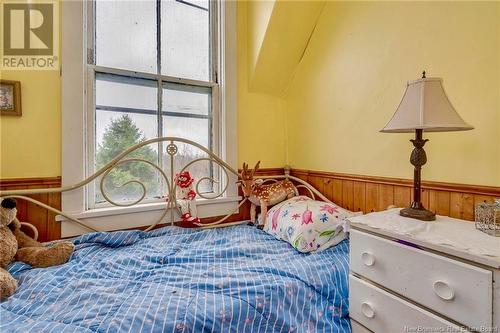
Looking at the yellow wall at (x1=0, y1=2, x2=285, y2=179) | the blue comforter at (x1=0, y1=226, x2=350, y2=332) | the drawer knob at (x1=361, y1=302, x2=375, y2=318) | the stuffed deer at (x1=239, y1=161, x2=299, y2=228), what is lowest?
the drawer knob at (x1=361, y1=302, x2=375, y2=318)

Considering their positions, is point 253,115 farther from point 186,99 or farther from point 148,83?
point 148,83

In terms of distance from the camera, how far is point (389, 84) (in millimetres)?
1457

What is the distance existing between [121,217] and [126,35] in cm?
115

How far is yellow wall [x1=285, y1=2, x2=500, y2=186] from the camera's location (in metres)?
1.12

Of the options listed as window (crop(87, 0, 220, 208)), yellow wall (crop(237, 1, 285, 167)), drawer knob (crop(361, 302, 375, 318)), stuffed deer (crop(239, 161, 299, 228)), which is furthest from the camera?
yellow wall (crop(237, 1, 285, 167))

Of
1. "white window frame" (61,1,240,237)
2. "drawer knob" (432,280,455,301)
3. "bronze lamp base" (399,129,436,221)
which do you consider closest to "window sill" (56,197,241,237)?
"white window frame" (61,1,240,237)

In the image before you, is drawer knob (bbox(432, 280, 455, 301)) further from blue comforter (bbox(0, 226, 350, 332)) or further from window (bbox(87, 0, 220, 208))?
window (bbox(87, 0, 220, 208))

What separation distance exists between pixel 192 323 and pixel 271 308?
0.29 meters

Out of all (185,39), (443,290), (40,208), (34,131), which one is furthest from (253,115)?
(443,290)

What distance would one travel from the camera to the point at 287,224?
1482mm

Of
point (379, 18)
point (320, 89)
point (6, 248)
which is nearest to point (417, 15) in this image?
point (379, 18)

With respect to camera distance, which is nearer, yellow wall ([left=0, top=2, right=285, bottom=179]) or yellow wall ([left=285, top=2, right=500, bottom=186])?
yellow wall ([left=285, top=2, right=500, bottom=186])

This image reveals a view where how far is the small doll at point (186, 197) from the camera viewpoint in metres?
1.71

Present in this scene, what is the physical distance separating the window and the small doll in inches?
4.0
